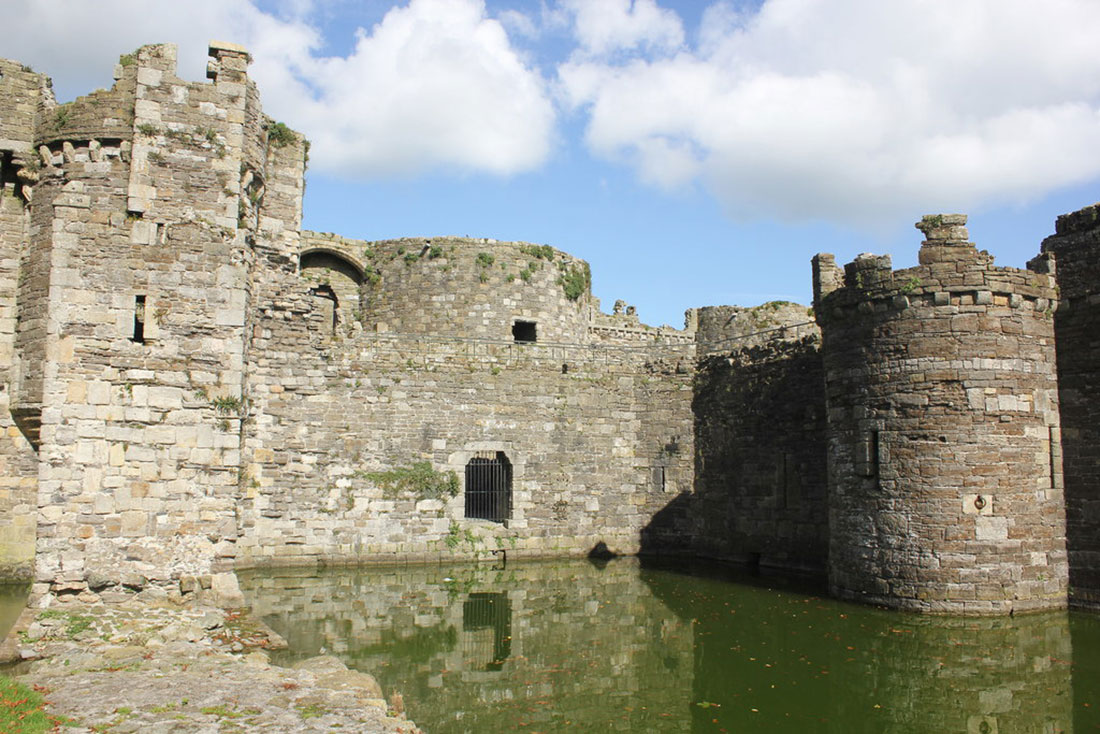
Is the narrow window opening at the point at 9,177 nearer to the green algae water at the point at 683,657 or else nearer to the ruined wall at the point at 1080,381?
the green algae water at the point at 683,657

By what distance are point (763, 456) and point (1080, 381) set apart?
618cm

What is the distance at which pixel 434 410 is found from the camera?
17953 millimetres

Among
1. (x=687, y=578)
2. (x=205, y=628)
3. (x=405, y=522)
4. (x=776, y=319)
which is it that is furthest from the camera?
(x=776, y=319)

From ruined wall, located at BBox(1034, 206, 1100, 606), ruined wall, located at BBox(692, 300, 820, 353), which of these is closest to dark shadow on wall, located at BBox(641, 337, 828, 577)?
ruined wall, located at BBox(692, 300, 820, 353)

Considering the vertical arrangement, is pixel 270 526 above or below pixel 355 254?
below

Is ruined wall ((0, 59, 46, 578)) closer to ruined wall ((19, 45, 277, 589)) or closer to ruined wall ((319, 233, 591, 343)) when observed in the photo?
ruined wall ((19, 45, 277, 589))

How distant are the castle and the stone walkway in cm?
80

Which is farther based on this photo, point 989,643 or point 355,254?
point 355,254

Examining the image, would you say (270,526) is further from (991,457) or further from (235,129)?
(991,457)

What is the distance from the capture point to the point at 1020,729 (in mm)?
7609

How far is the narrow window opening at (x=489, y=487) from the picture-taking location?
1883 cm

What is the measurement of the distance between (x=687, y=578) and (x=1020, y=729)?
8.48 m

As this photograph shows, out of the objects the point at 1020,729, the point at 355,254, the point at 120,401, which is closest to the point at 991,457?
the point at 1020,729

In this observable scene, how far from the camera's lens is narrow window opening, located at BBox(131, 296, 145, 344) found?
1062cm
